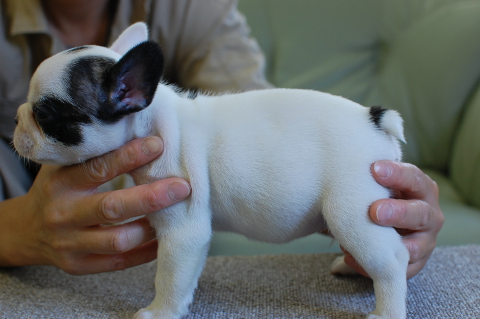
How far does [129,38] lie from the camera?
3.44ft

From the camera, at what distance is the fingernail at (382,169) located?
884 millimetres

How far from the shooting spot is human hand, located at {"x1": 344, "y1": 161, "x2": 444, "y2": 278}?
0.88 meters

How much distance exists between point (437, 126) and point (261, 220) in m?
1.42

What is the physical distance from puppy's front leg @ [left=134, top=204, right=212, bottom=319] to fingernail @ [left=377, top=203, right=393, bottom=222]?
359mm

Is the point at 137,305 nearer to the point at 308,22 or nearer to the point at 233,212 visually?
the point at 233,212

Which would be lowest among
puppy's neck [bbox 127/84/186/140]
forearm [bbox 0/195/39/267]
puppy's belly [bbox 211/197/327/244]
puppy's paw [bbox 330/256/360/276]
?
forearm [bbox 0/195/39/267]

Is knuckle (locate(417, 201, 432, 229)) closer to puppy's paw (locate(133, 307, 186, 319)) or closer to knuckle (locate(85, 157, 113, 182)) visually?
puppy's paw (locate(133, 307, 186, 319))

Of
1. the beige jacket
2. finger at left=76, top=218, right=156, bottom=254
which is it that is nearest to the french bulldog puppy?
finger at left=76, top=218, right=156, bottom=254

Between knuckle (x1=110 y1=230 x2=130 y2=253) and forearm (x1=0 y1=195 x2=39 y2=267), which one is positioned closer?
knuckle (x1=110 y1=230 x2=130 y2=253)

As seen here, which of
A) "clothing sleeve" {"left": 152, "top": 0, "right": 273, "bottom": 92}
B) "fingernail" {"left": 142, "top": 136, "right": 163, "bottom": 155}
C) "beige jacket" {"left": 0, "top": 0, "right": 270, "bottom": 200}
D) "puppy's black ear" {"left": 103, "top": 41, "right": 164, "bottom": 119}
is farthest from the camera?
"clothing sleeve" {"left": 152, "top": 0, "right": 273, "bottom": 92}

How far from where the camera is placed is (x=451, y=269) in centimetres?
118

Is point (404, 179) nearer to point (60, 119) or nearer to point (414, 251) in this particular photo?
point (414, 251)

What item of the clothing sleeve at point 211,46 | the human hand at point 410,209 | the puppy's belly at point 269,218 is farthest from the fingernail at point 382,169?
the clothing sleeve at point 211,46

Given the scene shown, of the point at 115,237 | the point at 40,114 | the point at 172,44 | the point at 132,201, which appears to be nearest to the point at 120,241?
the point at 115,237
